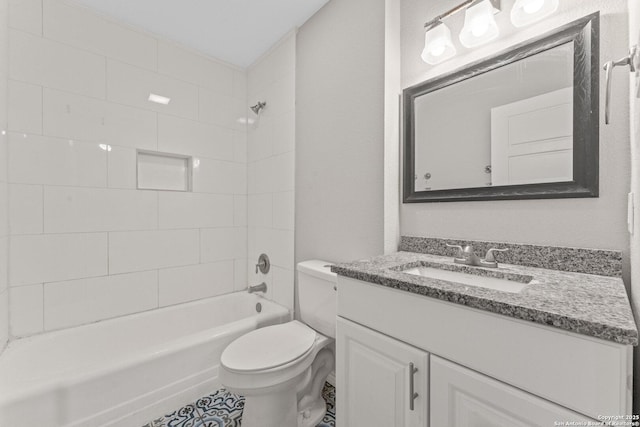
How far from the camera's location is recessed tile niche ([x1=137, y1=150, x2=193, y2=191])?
2.00m

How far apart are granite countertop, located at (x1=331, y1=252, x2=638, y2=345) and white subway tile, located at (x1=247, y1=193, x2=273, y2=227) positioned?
4.43ft

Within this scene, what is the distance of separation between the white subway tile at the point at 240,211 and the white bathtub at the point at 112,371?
86cm

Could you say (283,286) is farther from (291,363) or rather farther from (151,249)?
(151,249)

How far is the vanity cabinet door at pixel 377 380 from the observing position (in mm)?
798

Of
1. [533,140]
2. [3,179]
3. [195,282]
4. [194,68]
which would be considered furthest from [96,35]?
[533,140]

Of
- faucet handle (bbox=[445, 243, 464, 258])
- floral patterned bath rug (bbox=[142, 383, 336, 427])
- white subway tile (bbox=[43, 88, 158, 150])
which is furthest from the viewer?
white subway tile (bbox=[43, 88, 158, 150])

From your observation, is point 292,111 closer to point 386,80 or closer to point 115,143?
point 386,80

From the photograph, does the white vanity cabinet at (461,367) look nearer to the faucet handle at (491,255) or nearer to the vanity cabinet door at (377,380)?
the vanity cabinet door at (377,380)

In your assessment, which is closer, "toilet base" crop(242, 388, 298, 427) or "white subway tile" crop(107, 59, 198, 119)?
"toilet base" crop(242, 388, 298, 427)

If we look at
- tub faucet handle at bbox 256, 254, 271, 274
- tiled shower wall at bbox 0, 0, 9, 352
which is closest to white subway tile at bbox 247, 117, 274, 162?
tub faucet handle at bbox 256, 254, 271, 274

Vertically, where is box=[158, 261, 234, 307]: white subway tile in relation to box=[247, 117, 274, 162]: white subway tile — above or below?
below

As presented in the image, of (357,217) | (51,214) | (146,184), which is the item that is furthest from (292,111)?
(51,214)

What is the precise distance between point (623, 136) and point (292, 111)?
176cm

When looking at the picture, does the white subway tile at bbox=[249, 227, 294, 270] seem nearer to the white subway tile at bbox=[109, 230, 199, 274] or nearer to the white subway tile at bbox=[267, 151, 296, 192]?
the white subway tile at bbox=[267, 151, 296, 192]
